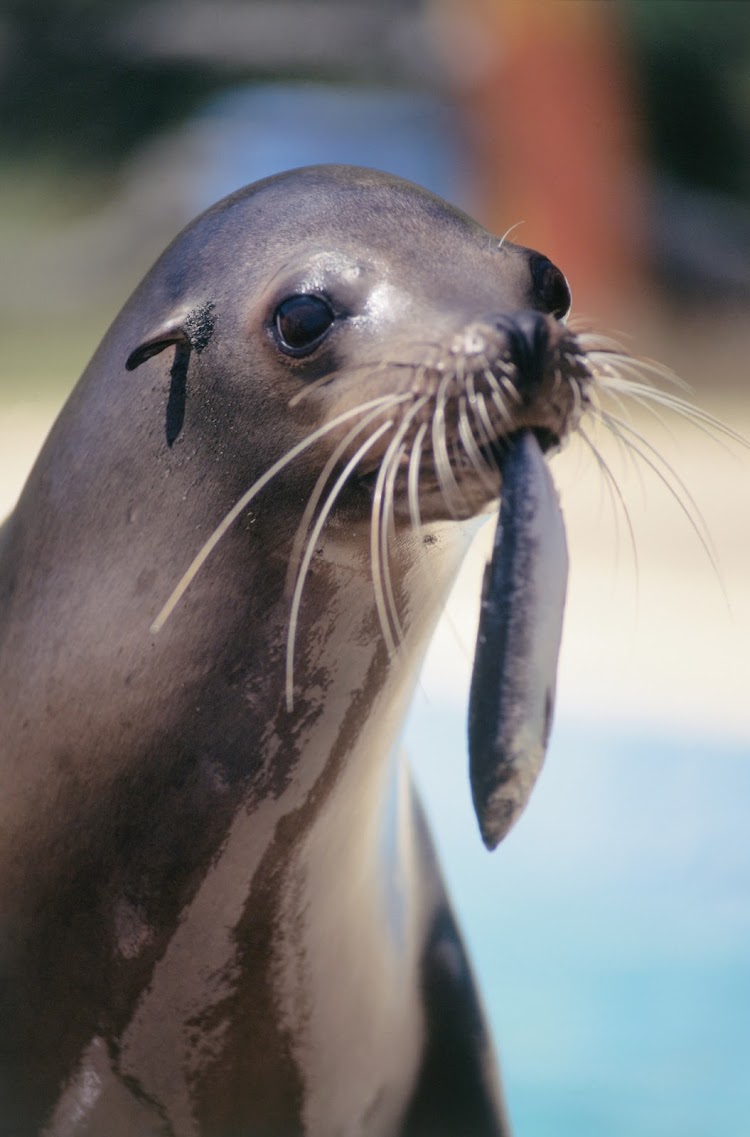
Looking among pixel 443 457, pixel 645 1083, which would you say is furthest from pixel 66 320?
pixel 443 457

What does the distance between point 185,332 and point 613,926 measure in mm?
3286

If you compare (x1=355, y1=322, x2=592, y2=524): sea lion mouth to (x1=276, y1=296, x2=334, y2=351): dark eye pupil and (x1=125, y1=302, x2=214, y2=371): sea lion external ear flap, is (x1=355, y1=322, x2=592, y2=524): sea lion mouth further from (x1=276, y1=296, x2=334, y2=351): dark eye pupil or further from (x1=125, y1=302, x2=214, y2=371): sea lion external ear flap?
(x1=125, y1=302, x2=214, y2=371): sea lion external ear flap

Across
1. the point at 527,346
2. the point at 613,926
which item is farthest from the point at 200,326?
the point at 613,926

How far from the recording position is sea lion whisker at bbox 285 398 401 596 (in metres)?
1.88

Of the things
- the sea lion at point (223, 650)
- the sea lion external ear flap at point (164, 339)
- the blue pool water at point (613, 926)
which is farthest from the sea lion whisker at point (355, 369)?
the blue pool water at point (613, 926)

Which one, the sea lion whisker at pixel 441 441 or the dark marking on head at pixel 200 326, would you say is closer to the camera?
the sea lion whisker at pixel 441 441

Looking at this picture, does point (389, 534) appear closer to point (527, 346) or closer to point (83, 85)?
point (527, 346)

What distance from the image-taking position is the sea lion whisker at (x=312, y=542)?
1873mm

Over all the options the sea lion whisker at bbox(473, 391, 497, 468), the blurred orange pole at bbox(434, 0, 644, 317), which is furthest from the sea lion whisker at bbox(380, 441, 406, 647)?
the blurred orange pole at bbox(434, 0, 644, 317)

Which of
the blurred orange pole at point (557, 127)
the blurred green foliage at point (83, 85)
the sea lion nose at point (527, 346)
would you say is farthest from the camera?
the blurred green foliage at point (83, 85)

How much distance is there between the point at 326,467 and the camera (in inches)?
75.9

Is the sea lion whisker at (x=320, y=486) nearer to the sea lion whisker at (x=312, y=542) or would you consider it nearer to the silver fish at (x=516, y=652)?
the sea lion whisker at (x=312, y=542)

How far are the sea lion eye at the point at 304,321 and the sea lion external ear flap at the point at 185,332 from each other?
148mm

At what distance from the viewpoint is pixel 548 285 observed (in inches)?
85.9
